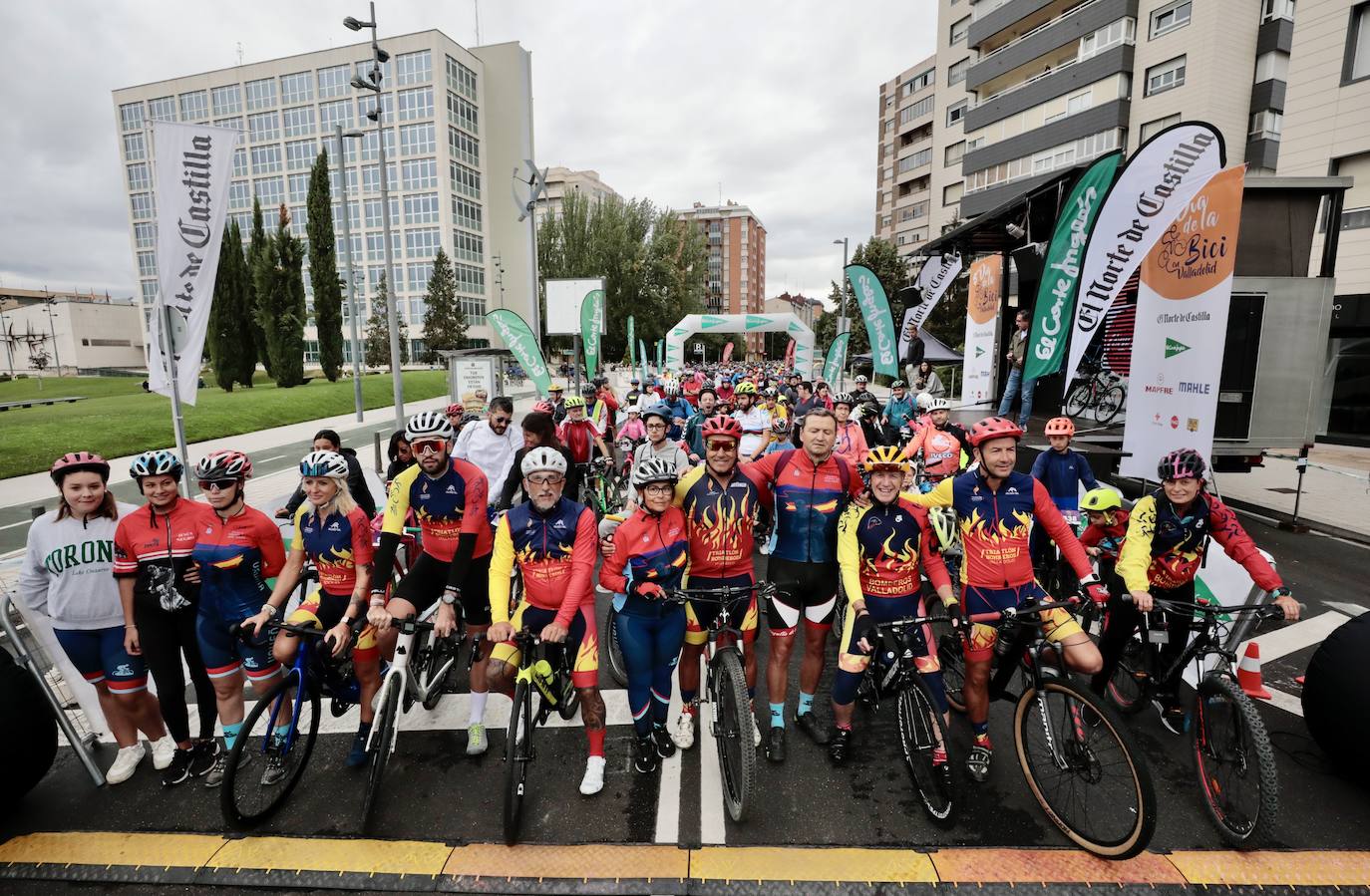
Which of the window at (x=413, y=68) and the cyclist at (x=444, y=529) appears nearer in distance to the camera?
the cyclist at (x=444, y=529)

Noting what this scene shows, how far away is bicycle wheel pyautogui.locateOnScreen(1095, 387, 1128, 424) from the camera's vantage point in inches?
523

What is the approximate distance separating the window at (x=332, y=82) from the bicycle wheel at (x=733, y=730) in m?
81.3

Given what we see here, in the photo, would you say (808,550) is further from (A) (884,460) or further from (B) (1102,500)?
(B) (1102,500)

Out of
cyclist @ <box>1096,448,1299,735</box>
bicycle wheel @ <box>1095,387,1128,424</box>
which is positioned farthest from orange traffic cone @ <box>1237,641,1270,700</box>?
bicycle wheel @ <box>1095,387,1128,424</box>

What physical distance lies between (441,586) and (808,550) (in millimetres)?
2680

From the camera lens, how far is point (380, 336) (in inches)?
2484

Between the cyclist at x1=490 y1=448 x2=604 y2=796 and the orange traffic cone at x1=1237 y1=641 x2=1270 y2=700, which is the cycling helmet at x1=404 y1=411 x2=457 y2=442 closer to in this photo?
the cyclist at x1=490 y1=448 x2=604 y2=796

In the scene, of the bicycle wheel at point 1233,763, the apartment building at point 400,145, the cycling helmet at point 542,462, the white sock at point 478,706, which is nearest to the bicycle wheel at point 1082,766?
the bicycle wheel at point 1233,763

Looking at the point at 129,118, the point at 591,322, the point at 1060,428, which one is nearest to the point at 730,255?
the point at 129,118

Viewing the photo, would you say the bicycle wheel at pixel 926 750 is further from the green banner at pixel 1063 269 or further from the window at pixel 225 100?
the window at pixel 225 100

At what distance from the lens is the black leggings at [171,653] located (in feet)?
12.5

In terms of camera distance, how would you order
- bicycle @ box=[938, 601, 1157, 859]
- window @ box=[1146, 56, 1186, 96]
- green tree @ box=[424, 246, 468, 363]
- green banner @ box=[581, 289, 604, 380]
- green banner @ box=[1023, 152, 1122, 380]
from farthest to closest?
1. green tree @ box=[424, 246, 468, 363]
2. window @ box=[1146, 56, 1186, 96]
3. green banner @ box=[581, 289, 604, 380]
4. green banner @ box=[1023, 152, 1122, 380]
5. bicycle @ box=[938, 601, 1157, 859]

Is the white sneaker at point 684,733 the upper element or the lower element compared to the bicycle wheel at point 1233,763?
lower

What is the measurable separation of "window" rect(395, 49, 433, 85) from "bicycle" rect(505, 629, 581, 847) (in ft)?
247
